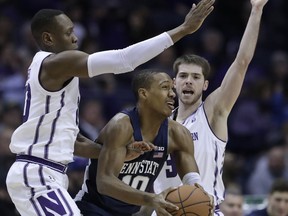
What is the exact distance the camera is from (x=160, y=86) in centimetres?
737

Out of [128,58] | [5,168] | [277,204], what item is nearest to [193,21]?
[128,58]

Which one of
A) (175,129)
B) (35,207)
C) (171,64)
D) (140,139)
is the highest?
(171,64)

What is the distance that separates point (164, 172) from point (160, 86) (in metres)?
1.06

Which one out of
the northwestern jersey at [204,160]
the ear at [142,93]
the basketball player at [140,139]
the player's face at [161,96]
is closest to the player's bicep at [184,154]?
the basketball player at [140,139]

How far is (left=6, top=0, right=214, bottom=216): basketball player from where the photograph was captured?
6.88 metres

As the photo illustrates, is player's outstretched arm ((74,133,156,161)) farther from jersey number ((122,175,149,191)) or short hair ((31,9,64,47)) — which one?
short hair ((31,9,64,47))

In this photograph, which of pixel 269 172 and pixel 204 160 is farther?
pixel 269 172

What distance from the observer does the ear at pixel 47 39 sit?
23.9ft

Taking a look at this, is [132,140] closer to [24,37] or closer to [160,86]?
[160,86]

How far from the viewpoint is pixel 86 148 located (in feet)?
25.0

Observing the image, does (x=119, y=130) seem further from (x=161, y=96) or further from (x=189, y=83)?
(x=189, y=83)

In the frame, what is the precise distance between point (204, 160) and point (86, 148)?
46.9 inches

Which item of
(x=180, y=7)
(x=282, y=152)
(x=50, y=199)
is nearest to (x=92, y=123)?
(x=282, y=152)

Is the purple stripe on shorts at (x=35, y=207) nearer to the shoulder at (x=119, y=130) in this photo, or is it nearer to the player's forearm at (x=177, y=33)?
the shoulder at (x=119, y=130)
